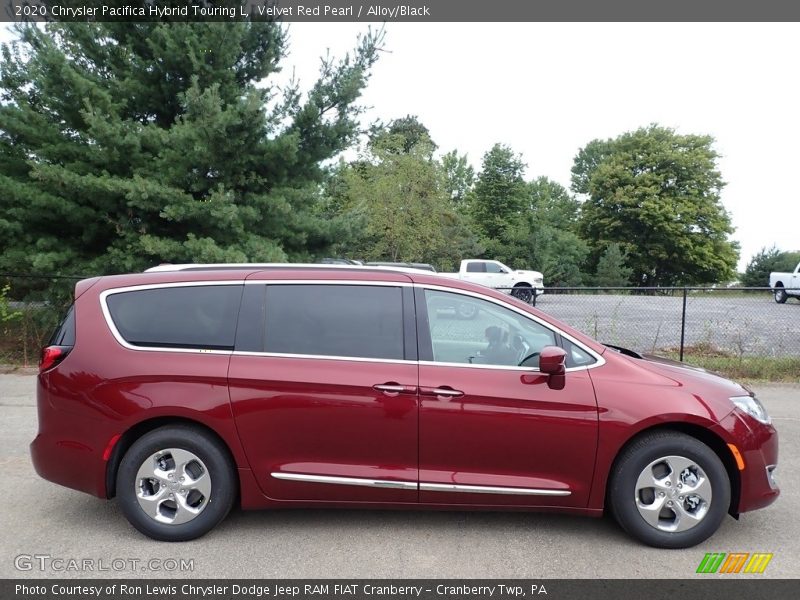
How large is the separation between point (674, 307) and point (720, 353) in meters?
4.61

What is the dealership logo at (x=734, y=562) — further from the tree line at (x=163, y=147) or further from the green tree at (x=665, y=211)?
the green tree at (x=665, y=211)

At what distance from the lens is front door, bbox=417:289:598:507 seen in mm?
3449

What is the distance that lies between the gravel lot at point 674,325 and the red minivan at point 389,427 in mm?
7234

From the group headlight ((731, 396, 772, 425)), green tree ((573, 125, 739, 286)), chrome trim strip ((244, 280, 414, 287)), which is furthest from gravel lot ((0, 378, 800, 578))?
green tree ((573, 125, 739, 286))

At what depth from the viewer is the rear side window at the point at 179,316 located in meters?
3.67

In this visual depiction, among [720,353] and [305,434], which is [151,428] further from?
[720,353]

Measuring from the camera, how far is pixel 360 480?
348 centimetres

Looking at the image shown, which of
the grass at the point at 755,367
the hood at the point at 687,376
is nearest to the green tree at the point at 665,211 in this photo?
the grass at the point at 755,367

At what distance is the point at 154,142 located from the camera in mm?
9367

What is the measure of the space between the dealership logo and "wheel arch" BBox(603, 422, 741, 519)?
27 centimetres

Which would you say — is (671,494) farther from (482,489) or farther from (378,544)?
(378,544)

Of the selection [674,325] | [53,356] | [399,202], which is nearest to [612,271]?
[399,202]

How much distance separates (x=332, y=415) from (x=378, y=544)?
0.85 meters
